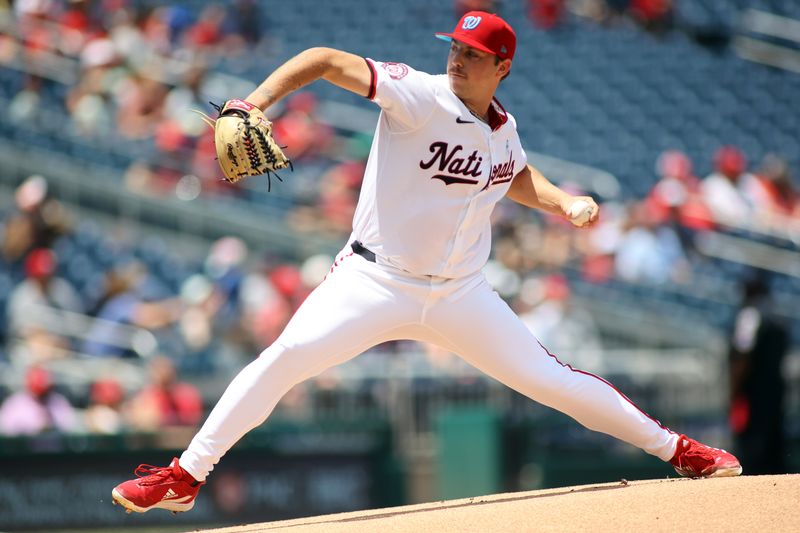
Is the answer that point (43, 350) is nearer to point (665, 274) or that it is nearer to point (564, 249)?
point (564, 249)

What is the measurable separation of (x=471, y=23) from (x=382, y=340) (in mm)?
1215

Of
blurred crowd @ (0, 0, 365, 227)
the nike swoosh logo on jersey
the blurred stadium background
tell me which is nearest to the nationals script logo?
the nike swoosh logo on jersey

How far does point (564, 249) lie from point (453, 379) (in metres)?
2.40

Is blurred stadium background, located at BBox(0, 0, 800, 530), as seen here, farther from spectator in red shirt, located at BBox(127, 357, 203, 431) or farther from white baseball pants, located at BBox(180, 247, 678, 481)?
white baseball pants, located at BBox(180, 247, 678, 481)

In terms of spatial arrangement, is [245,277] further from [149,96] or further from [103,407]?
[149,96]

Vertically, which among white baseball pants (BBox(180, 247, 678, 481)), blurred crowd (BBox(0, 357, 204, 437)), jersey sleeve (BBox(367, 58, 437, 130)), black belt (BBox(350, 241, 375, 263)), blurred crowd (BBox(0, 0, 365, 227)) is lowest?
blurred crowd (BBox(0, 357, 204, 437))

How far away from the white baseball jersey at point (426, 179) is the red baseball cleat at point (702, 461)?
128 centimetres

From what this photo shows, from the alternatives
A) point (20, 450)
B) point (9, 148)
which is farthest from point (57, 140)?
point (20, 450)

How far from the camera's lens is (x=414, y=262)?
14.6ft

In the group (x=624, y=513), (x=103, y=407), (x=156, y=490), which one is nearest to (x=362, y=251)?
(x=156, y=490)

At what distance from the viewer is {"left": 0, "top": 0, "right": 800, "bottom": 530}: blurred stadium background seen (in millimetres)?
8875

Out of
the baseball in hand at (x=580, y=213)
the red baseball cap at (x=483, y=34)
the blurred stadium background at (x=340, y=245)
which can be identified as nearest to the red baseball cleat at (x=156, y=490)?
the baseball in hand at (x=580, y=213)

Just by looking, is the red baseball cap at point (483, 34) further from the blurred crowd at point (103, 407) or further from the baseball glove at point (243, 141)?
the blurred crowd at point (103, 407)

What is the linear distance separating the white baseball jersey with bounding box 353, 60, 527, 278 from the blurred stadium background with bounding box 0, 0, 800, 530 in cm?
445
